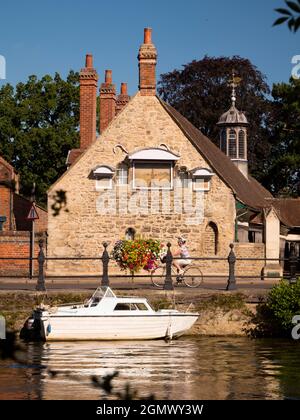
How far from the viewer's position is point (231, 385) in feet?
63.3

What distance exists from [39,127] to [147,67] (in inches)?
771

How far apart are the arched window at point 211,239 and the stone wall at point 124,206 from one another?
0.08 metres

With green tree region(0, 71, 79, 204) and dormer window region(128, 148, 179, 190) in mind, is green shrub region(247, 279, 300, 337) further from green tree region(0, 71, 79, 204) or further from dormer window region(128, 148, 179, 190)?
green tree region(0, 71, 79, 204)

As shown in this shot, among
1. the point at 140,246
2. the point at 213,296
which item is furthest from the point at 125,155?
the point at 213,296

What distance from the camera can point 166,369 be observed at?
20969 millimetres

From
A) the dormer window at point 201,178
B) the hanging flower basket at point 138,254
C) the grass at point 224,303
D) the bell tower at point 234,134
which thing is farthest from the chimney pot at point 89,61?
the grass at point 224,303

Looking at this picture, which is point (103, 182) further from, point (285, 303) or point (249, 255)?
point (285, 303)

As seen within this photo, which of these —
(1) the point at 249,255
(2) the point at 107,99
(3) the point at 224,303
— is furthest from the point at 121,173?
(3) the point at 224,303

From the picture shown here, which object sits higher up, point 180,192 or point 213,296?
point 180,192

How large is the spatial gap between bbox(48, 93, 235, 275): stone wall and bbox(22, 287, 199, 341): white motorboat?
1097 centimetres

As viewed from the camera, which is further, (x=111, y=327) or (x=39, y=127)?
(x=39, y=127)

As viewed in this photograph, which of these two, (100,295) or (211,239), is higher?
(211,239)
